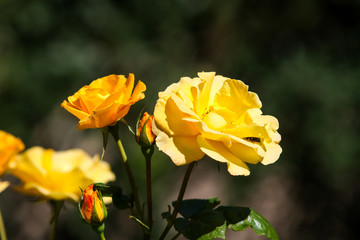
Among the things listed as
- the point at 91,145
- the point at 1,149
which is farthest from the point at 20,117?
the point at 1,149

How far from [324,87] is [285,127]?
252 mm

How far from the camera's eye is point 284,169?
2.17 meters

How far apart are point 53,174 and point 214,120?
1.10ft

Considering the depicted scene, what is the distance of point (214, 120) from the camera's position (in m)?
0.54

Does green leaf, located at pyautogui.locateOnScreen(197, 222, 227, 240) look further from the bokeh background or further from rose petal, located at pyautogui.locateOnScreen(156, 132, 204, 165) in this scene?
the bokeh background

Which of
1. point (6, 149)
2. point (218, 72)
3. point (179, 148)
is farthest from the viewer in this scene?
point (218, 72)

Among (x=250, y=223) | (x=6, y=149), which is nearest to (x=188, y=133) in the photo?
(x=250, y=223)


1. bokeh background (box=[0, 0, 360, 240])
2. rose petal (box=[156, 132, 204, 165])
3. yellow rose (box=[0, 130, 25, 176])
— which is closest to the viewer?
rose petal (box=[156, 132, 204, 165])

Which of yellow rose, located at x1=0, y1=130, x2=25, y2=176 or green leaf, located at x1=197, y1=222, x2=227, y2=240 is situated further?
yellow rose, located at x1=0, y1=130, x2=25, y2=176

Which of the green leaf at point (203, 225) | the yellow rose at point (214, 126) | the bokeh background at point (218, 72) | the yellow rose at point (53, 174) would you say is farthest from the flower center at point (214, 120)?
the bokeh background at point (218, 72)

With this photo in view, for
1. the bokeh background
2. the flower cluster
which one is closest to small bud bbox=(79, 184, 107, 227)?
the flower cluster

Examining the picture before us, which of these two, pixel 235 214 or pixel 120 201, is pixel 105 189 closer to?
pixel 120 201

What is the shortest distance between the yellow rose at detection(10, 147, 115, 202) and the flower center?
257 mm

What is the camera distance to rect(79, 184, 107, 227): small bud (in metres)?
0.52
